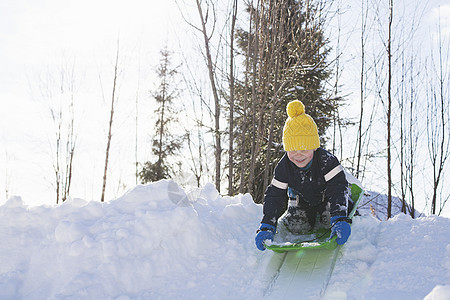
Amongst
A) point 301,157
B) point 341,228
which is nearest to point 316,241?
point 341,228

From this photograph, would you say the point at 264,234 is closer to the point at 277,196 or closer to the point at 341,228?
the point at 277,196

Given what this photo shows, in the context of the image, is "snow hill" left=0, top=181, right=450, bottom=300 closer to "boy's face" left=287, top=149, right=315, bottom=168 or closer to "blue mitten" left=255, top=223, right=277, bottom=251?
"blue mitten" left=255, top=223, right=277, bottom=251

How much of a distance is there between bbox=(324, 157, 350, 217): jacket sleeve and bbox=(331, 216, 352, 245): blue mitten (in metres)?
0.05

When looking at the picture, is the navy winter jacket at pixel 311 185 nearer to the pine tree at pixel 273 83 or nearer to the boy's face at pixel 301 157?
the boy's face at pixel 301 157

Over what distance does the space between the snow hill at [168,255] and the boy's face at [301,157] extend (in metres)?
0.70

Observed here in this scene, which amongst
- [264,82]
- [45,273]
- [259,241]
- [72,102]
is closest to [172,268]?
[259,241]

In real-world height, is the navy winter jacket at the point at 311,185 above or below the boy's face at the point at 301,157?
below

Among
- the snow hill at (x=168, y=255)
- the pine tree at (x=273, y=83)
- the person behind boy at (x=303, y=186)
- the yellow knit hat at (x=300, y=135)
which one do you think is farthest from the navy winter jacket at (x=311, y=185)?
the pine tree at (x=273, y=83)

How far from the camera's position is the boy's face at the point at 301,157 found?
8.80ft

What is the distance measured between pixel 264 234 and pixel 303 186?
19.7 inches

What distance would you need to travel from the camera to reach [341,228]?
7.70 ft

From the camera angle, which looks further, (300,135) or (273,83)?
(273,83)

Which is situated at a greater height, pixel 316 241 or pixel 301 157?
pixel 301 157

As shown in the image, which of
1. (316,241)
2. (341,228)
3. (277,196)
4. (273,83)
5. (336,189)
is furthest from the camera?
(273,83)
